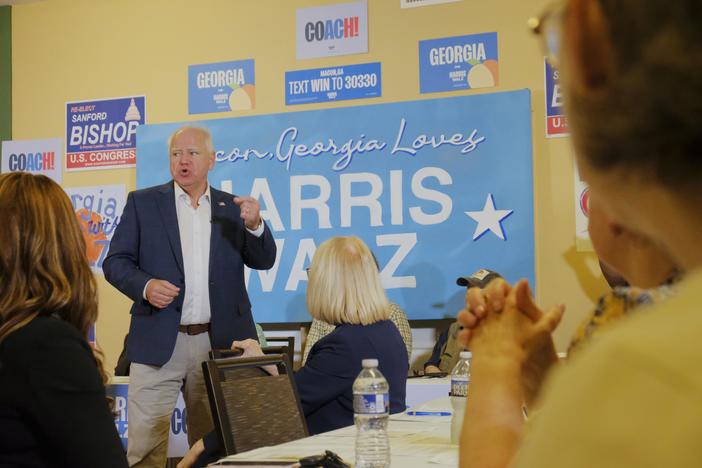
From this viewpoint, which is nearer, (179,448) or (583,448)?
(583,448)

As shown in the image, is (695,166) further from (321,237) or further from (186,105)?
(186,105)

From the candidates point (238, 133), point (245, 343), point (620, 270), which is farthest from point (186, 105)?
point (620, 270)

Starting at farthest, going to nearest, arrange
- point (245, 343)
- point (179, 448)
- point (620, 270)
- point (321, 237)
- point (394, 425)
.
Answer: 1. point (321, 237)
2. point (179, 448)
3. point (245, 343)
4. point (394, 425)
5. point (620, 270)

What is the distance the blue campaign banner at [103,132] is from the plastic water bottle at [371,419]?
4.33 m

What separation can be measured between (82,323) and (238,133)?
162 inches

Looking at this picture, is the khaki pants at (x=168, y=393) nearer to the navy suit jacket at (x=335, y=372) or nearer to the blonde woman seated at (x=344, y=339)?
the blonde woman seated at (x=344, y=339)

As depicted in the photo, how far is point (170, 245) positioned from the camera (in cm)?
377

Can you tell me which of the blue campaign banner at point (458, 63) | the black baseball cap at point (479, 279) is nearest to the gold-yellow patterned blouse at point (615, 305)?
the black baseball cap at point (479, 279)

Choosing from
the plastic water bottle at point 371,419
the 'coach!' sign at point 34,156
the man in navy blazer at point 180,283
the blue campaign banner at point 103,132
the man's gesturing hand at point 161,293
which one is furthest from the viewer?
the 'coach!' sign at point 34,156

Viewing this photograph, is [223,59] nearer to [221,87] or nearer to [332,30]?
[221,87]

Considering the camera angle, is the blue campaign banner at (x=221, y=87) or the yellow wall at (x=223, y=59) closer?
the yellow wall at (x=223, y=59)

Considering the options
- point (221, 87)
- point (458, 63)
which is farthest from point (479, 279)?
point (221, 87)

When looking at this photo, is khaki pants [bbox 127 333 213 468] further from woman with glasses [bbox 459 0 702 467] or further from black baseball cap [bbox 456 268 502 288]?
woman with glasses [bbox 459 0 702 467]

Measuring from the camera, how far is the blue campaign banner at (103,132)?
19.8ft
